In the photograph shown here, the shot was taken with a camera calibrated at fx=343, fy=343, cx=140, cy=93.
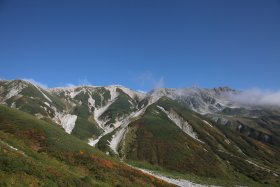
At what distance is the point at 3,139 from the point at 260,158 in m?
170

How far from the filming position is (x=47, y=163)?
43875mm

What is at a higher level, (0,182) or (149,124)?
(149,124)

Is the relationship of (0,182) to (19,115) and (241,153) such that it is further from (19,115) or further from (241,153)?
(241,153)

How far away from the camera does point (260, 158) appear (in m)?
192

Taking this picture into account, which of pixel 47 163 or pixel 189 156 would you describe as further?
pixel 189 156

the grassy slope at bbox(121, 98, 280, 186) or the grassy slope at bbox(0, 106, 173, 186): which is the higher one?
the grassy slope at bbox(121, 98, 280, 186)

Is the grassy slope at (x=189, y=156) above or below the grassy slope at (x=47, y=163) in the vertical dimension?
above

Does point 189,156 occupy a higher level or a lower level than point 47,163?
higher

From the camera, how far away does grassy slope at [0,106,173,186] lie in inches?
1292

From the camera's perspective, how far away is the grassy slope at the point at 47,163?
32.8 m

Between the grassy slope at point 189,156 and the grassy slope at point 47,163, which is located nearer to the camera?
the grassy slope at point 47,163

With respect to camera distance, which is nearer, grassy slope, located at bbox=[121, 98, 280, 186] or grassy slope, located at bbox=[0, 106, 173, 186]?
grassy slope, located at bbox=[0, 106, 173, 186]

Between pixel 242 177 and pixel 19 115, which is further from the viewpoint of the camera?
pixel 242 177

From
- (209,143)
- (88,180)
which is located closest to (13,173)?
(88,180)
